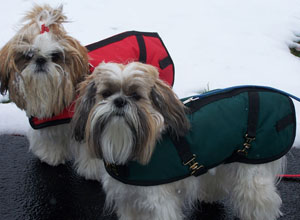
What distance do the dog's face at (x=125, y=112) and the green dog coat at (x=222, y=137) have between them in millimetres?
166

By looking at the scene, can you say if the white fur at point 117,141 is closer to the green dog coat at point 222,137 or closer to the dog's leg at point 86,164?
the green dog coat at point 222,137

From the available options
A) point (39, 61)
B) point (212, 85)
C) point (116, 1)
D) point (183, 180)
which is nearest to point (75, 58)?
point (39, 61)

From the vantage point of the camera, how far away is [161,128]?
82.4 inches

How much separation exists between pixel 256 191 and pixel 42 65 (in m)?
1.80

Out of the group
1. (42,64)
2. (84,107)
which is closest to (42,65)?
(42,64)

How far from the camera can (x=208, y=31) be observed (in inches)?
253

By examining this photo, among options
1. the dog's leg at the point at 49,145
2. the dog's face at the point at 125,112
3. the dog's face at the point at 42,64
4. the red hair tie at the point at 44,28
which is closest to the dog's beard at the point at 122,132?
the dog's face at the point at 125,112

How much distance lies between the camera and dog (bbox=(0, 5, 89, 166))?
272 cm

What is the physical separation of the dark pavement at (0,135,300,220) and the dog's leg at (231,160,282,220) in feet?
1.39

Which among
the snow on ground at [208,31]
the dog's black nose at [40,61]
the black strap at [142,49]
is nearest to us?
the dog's black nose at [40,61]

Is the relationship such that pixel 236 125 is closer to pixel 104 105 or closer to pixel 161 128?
pixel 161 128

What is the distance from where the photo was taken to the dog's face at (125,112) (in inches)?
75.5

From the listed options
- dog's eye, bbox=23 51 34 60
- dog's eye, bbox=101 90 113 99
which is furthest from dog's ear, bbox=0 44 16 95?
dog's eye, bbox=101 90 113 99

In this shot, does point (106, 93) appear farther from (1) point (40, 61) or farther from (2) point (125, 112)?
(1) point (40, 61)
